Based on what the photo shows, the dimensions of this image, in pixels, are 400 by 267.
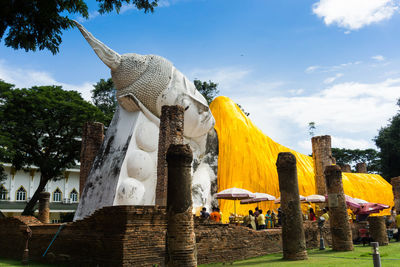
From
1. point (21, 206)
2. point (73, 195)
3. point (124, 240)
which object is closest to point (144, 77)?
point (124, 240)

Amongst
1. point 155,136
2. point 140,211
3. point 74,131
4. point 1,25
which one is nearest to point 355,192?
point 155,136

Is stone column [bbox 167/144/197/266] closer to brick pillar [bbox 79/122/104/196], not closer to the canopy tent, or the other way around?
brick pillar [bbox 79/122/104/196]

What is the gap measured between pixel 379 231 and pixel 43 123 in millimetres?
16324

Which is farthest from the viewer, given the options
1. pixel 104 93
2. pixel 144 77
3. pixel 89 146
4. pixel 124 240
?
pixel 104 93

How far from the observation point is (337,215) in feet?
37.5

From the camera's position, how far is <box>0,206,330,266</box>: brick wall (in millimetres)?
7719

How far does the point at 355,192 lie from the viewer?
25078mm

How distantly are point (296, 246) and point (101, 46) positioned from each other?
33.6 ft


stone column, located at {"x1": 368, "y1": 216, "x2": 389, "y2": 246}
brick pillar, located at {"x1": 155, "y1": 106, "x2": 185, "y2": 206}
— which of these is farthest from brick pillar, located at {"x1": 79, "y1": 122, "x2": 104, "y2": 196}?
stone column, located at {"x1": 368, "y1": 216, "x2": 389, "y2": 246}

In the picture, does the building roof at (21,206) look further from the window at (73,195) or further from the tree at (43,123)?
the tree at (43,123)

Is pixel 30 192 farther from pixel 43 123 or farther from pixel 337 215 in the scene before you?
pixel 337 215

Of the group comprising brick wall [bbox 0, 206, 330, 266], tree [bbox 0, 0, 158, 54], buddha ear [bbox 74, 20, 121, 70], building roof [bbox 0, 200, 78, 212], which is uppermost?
buddha ear [bbox 74, 20, 121, 70]

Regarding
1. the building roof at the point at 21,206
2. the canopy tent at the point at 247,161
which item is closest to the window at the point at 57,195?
the building roof at the point at 21,206

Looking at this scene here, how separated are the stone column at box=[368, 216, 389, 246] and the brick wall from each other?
386cm
